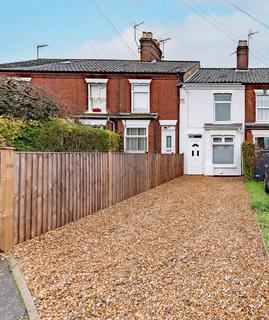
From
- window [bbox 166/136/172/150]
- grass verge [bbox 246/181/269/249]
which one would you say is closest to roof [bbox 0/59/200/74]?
window [bbox 166/136/172/150]

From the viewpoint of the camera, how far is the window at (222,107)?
25.5 m

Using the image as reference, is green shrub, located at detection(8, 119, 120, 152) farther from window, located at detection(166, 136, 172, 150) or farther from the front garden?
window, located at detection(166, 136, 172, 150)

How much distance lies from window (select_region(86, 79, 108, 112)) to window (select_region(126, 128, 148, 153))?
7.56 feet

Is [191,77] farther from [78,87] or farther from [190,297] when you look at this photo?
[190,297]

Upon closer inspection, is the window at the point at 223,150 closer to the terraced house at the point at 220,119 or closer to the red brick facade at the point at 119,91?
the terraced house at the point at 220,119

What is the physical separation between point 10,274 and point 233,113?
72.4ft

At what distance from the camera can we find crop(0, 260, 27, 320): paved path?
397 centimetres

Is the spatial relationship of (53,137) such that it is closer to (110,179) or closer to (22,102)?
(22,102)

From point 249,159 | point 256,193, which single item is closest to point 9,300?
point 256,193

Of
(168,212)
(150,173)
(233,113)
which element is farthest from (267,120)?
(168,212)

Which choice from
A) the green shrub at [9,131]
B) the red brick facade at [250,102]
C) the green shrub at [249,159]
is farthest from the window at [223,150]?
the green shrub at [9,131]

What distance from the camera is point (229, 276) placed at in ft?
16.5

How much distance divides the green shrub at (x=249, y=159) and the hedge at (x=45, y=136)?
10309 mm

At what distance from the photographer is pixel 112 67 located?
2684cm
